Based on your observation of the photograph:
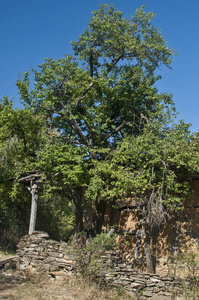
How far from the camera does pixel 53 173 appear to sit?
40.6ft

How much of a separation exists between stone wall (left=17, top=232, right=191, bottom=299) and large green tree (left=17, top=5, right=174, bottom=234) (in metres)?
2.75

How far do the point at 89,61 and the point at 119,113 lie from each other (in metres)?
3.21

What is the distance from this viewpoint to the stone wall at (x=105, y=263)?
8890 mm

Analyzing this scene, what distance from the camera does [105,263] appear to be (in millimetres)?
9094

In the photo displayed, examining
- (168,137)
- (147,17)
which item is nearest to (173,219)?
(168,137)

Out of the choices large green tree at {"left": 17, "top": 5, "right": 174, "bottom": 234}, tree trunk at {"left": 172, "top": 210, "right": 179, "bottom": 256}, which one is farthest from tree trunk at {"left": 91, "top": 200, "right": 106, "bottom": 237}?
tree trunk at {"left": 172, "top": 210, "right": 179, "bottom": 256}

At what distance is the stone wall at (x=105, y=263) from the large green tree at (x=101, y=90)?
2.75 meters

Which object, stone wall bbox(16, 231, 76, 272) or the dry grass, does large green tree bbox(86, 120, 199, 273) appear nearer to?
stone wall bbox(16, 231, 76, 272)

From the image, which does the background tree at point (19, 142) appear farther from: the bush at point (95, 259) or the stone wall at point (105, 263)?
the bush at point (95, 259)

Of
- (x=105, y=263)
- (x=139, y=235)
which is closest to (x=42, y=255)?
(x=105, y=263)

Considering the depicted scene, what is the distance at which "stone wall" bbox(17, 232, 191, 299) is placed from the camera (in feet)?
29.2

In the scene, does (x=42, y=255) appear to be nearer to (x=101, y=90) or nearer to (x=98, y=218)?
(x=98, y=218)

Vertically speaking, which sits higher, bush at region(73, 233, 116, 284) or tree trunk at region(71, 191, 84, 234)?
tree trunk at region(71, 191, 84, 234)

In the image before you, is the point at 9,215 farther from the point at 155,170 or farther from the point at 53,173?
the point at 155,170
